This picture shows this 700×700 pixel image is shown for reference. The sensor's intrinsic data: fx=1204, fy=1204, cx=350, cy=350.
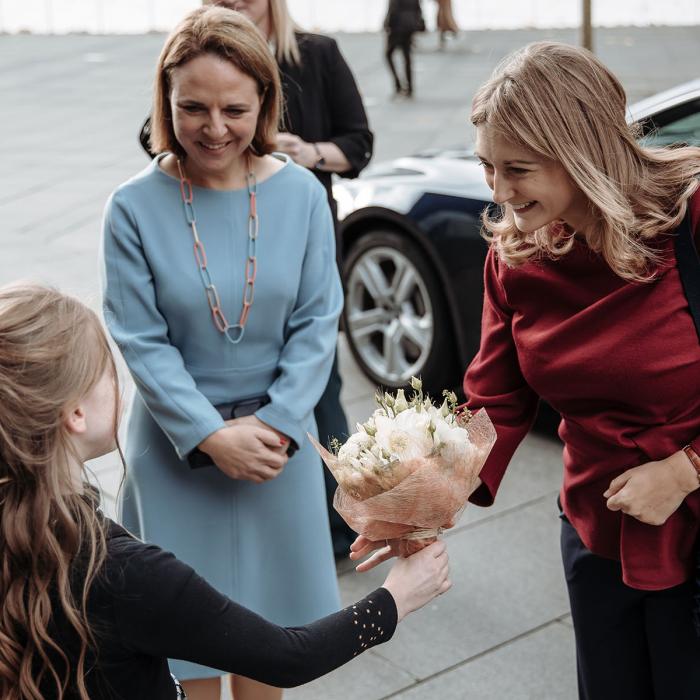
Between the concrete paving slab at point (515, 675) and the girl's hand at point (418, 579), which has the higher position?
the girl's hand at point (418, 579)

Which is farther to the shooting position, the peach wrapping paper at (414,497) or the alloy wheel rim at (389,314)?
the alloy wheel rim at (389,314)

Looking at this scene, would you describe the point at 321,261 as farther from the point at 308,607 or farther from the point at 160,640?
the point at 160,640

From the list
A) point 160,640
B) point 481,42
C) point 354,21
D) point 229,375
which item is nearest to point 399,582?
point 160,640

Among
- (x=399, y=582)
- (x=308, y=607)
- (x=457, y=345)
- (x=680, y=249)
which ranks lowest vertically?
(x=457, y=345)

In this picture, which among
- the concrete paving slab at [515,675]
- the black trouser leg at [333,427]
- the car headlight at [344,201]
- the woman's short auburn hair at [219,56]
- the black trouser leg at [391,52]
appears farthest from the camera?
the black trouser leg at [391,52]

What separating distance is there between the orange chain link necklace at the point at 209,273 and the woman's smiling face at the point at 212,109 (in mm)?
94

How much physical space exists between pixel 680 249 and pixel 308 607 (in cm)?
150

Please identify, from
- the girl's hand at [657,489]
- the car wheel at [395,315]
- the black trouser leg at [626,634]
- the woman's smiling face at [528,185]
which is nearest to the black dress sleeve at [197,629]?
the girl's hand at [657,489]

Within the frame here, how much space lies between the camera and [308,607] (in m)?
3.34

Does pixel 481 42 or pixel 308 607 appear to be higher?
pixel 308 607

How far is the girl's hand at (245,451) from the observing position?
3.17 m

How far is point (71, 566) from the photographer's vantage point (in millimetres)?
1972

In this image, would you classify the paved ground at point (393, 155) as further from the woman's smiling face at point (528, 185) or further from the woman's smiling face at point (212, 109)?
the woman's smiling face at point (528, 185)

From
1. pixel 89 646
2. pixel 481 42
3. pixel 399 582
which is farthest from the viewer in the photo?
pixel 481 42
